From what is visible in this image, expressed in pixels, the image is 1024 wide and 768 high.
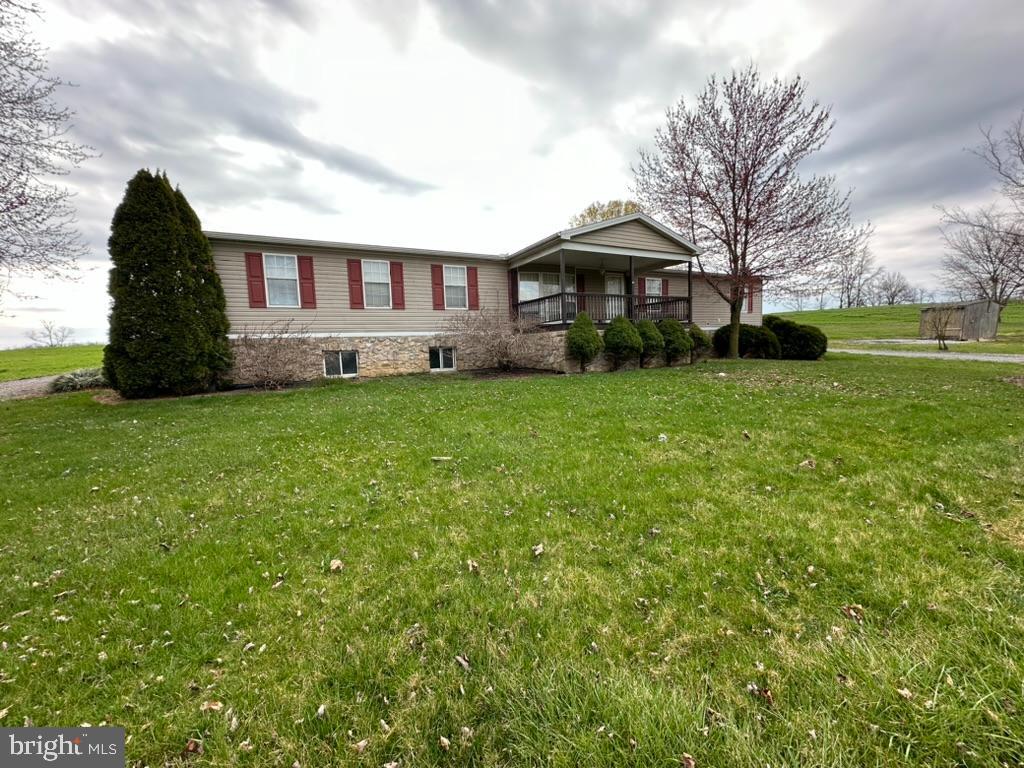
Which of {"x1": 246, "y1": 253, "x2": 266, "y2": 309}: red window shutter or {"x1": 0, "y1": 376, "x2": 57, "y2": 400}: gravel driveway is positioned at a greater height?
{"x1": 246, "y1": 253, "x2": 266, "y2": 309}: red window shutter

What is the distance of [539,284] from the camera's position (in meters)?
17.2

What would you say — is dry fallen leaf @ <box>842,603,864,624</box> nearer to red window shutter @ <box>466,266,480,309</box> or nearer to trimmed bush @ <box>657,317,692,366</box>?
trimmed bush @ <box>657,317,692,366</box>

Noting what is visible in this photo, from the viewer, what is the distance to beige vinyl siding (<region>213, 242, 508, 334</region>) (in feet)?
39.6

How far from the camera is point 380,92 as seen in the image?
10.9 meters

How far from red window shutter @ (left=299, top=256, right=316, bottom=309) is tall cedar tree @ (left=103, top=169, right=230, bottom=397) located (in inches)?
104

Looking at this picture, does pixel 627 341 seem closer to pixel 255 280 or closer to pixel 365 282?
pixel 365 282

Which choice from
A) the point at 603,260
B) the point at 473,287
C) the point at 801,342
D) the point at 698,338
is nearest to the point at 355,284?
the point at 473,287

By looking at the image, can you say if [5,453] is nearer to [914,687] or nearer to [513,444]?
[513,444]

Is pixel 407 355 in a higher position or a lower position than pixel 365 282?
lower

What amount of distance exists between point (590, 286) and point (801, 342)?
29.0 feet

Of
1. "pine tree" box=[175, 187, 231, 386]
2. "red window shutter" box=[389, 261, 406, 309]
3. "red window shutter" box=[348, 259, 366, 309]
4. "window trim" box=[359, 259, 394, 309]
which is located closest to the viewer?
"pine tree" box=[175, 187, 231, 386]

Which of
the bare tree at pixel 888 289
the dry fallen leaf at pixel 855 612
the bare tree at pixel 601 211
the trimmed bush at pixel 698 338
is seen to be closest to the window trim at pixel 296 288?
the trimmed bush at pixel 698 338

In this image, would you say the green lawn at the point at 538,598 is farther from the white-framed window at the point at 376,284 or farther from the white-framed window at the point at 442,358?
the white-framed window at the point at 442,358

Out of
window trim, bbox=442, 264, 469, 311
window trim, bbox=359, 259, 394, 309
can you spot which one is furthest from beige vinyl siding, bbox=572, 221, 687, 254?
window trim, bbox=359, 259, 394, 309
